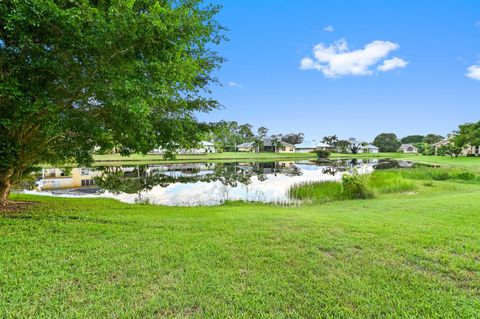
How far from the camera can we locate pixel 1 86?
4.50 metres

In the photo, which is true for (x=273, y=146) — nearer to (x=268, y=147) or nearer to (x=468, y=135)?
(x=268, y=147)

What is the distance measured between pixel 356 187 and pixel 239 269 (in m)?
9.99

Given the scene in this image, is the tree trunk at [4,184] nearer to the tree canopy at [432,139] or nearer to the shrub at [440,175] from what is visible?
the shrub at [440,175]

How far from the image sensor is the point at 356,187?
39.7 feet

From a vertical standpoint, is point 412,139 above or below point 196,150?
Answer: above

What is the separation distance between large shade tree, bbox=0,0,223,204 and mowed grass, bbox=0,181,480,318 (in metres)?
2.28

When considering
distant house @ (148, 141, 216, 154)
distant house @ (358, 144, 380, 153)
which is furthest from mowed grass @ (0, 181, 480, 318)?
distant house @ (358, 144, 380, 153)

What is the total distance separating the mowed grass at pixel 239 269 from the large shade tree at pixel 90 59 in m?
2.28

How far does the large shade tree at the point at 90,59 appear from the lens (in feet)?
14.6

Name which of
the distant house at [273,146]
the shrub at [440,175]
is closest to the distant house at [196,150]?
the distant house at [273,146]

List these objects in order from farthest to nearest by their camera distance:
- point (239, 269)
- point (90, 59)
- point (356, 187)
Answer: point (356, 187) < point (90, 59) < point (239, 269)

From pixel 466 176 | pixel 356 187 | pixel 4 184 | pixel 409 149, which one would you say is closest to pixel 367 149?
pixel 409 149

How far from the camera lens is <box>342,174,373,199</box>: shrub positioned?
1199cm

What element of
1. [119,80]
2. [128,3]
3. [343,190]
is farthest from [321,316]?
[343,190]
